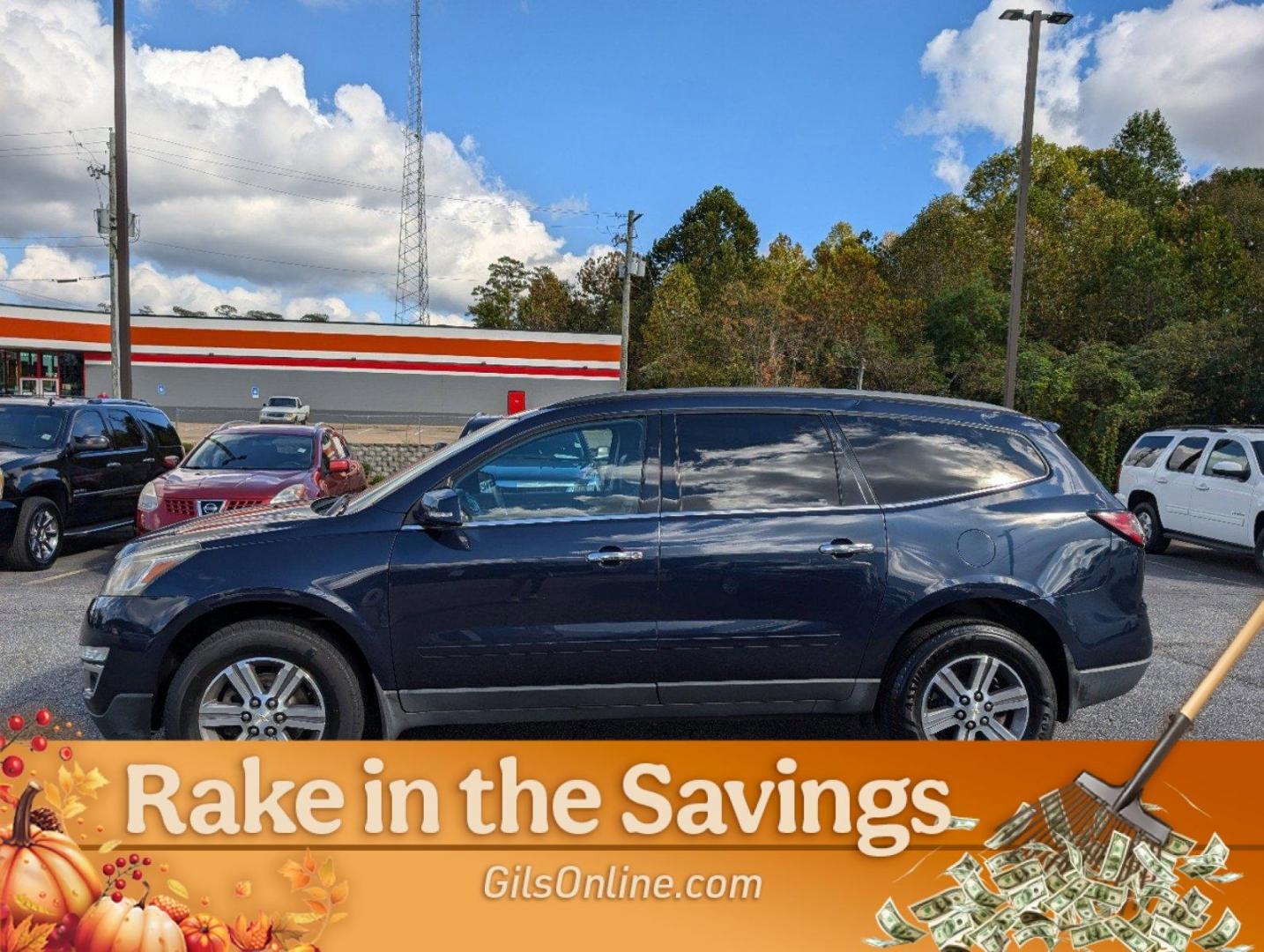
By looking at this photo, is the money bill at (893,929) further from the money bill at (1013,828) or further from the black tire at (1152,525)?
the black tire at (1152,525)

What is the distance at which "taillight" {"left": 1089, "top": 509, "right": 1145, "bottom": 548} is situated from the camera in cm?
419

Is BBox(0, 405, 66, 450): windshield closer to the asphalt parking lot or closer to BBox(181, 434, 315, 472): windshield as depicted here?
the asphalt parking lot

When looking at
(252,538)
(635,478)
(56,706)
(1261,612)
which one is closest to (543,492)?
(635,478)

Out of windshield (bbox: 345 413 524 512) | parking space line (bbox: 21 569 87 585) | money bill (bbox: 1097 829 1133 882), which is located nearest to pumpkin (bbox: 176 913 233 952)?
windshield (bbox: 345 413 524 512)

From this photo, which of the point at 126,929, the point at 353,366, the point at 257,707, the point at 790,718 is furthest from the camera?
the point at 353,366

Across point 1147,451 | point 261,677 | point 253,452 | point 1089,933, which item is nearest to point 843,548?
point 1089,933

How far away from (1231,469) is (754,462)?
928cm

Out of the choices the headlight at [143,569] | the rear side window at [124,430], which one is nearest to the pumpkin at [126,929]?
the headlight at [143,569]

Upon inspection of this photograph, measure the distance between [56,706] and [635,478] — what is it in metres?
3.48

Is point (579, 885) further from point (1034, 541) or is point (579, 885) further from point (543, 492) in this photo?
point (1034, 541)

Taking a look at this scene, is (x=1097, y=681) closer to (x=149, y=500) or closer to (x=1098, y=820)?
(x=1098, y=820)

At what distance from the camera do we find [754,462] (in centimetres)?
408

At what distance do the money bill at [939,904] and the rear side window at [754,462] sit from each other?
5.49ft

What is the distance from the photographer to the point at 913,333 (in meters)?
34.4
